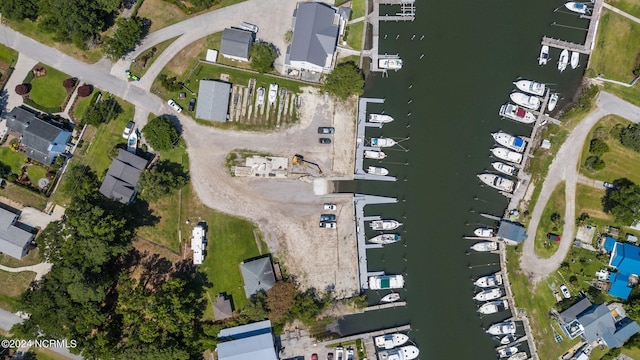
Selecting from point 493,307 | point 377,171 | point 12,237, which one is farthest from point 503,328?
point 12,237

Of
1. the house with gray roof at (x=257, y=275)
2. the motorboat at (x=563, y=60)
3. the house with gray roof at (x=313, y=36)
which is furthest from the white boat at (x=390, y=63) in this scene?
the house with gray roof at (x=257, y=275)

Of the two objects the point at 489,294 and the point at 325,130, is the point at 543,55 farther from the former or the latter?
the point at 489,294

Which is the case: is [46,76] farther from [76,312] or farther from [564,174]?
[564,174]

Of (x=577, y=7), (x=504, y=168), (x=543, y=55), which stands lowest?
(x=504, y=168)

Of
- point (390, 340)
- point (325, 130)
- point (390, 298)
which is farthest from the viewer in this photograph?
point (325, 130)

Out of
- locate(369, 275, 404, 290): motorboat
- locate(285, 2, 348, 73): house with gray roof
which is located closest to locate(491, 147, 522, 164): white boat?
locate(369, 275, 404, 290): motorboat

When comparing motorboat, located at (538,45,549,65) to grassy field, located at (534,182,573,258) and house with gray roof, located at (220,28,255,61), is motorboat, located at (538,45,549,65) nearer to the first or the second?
grassy field, located at (534,182,573,258)
